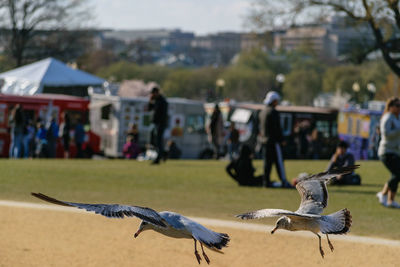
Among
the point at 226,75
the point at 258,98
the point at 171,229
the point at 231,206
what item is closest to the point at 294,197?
the point at 231,206

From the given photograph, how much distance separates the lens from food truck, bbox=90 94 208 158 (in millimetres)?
33469

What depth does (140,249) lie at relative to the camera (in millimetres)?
10359

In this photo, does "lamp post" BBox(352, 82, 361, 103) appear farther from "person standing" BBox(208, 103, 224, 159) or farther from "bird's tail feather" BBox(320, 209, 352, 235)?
"bird's tail feather" BBox(320, 209, 352, 235)

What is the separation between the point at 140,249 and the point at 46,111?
21506 mm

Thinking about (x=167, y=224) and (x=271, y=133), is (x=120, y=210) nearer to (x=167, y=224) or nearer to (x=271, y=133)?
(x=167, y=224)

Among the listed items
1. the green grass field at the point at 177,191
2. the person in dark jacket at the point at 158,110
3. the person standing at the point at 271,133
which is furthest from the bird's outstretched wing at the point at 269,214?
the person in dark jacket at the point at 158,110

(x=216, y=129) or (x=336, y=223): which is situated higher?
(x=336, y=223)

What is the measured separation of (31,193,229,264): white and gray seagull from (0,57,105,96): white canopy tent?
105 feet

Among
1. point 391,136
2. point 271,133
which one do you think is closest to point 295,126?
point 271,133

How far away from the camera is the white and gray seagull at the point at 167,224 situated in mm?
3430

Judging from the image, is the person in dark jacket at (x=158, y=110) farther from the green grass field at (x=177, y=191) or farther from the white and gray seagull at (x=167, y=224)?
the white and gray seagull at (x=167, y=224)

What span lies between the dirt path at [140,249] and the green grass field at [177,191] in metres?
1.20

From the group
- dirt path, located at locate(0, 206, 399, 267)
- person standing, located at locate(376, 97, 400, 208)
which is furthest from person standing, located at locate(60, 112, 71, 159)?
dirt path, located at locate(0, 206, 399, 267)

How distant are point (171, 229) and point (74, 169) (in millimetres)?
16457
